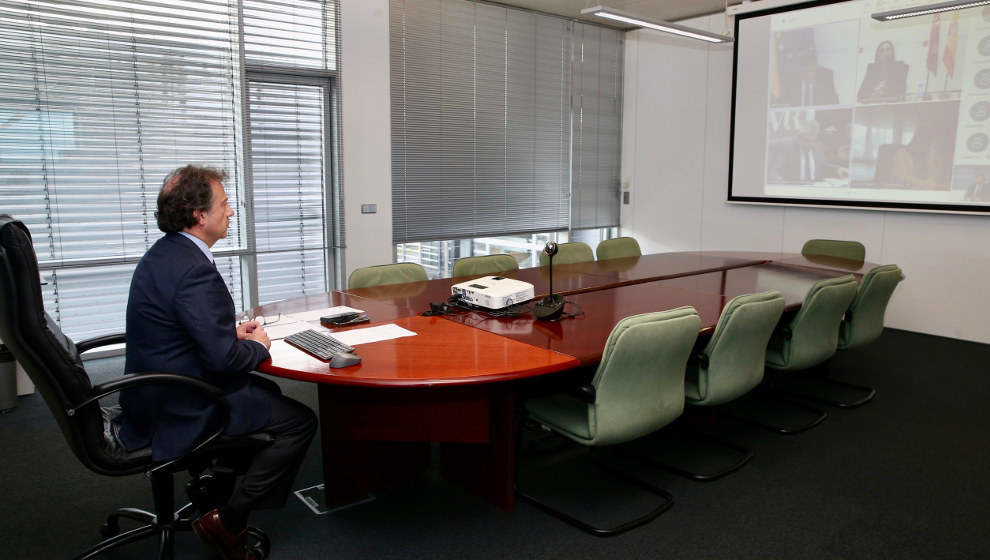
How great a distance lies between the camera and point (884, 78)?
5.98 meters

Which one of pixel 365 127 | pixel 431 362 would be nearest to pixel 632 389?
pixel 431 362

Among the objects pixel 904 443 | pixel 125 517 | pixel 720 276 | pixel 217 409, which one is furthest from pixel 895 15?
pixel 125 517

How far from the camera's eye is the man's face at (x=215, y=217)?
93.7 inches

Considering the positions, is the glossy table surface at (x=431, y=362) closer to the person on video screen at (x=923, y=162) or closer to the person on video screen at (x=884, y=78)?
the person on video screen at (x=923, y=162)

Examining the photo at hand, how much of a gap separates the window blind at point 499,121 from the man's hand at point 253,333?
12.0ft

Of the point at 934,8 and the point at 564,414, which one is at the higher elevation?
the point at 934,8

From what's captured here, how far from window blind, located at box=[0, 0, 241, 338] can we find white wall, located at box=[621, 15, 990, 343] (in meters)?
4.74

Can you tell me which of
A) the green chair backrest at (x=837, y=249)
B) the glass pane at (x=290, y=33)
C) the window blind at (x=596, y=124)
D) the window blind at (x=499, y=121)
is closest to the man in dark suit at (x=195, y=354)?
the glass pane at (x=290, y=33)

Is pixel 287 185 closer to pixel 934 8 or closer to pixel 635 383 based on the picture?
pixel 635 383

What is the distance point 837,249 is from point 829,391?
1567 millimetres

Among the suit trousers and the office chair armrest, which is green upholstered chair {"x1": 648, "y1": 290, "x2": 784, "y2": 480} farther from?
the office chair armrest

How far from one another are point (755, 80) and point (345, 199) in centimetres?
433

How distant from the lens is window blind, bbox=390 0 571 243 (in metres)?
6.20

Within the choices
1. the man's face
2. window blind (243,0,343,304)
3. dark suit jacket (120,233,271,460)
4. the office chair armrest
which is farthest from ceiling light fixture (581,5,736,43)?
the office chair armrest
